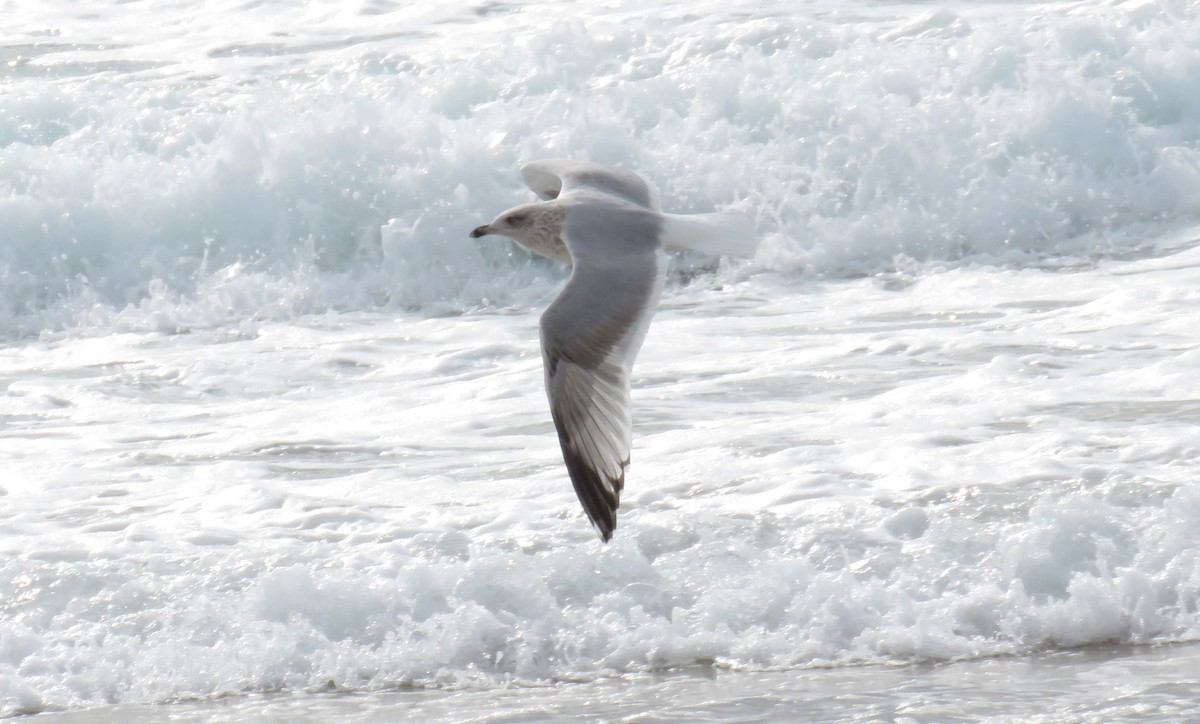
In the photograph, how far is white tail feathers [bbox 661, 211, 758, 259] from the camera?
383 cm

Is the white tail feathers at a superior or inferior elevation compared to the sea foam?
superior

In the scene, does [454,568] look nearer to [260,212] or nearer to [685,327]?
[685,327]

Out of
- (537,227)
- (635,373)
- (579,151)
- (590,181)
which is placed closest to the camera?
(537,227)

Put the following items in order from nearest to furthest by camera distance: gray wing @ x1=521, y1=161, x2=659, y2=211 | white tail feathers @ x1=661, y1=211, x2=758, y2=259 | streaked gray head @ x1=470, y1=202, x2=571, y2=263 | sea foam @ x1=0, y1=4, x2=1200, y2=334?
white tail feathers @ x1=661, y1=211, x2=758, y2=259, streaked gray head @ x1=470, y1=202, x2=571, y2=263, gray wing @ x1=521, y1=161, x2=659, y2=211, sea foam @ x1=0, y1=4, x2=1200, y2=334

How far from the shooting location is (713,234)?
12.6 ft

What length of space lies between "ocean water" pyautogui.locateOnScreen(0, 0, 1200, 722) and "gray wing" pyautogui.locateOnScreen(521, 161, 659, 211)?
0.90 metres

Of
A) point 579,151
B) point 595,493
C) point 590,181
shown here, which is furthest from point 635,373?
point 579,151

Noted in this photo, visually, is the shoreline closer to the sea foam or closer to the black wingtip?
the black wingtip

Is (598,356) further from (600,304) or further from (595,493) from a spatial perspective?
(595,493)

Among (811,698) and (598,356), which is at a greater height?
(598,356)

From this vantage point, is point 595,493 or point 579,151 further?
point 579,151

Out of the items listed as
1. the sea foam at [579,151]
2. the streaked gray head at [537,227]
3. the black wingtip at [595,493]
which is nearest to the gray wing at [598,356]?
the black wingtip at [595,493]

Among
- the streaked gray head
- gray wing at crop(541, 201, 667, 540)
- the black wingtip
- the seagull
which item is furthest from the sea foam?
the black wingtip

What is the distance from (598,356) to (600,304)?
0.15 meters
